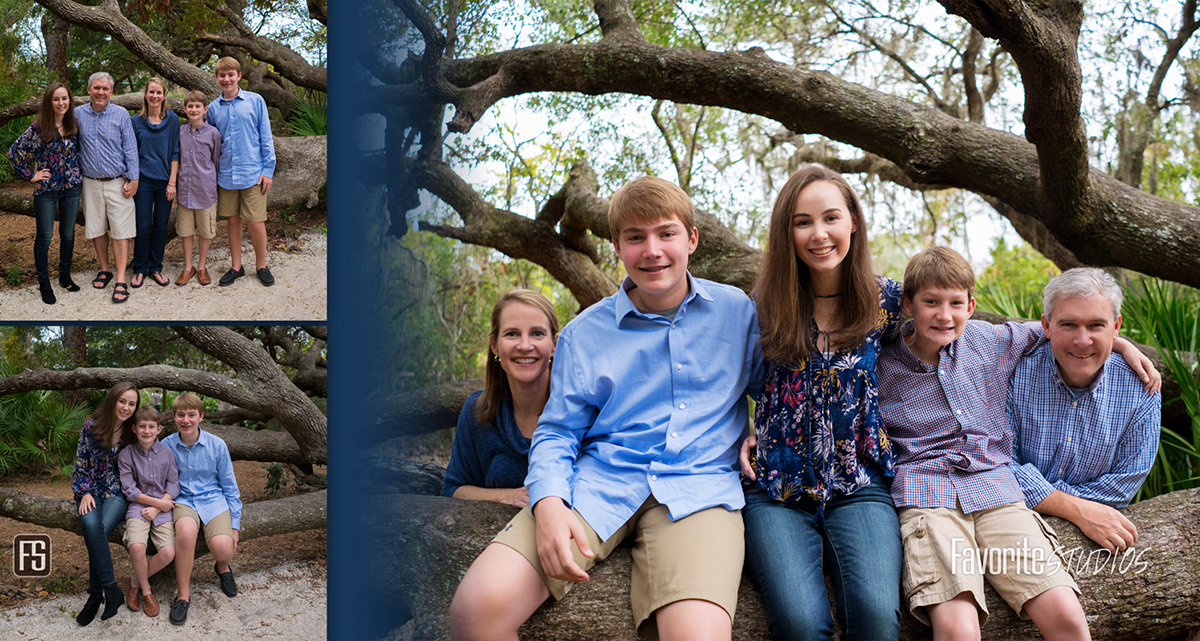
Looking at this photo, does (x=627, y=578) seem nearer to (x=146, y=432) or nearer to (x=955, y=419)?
(x=955, y=419)

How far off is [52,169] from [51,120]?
5.8 inches

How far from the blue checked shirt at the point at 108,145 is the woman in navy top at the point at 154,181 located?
0.02 m

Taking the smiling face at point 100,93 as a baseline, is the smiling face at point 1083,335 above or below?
below

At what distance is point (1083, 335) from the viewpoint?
229cm

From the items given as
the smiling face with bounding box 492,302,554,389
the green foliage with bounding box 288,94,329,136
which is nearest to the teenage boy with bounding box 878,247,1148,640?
the smiling face with bounding box 492,302,554,389

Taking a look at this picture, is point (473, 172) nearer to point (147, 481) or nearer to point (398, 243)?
point (398, 243)

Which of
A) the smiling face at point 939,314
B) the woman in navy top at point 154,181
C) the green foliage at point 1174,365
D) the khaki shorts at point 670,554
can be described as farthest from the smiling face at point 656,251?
the green foliage at point 1174,365

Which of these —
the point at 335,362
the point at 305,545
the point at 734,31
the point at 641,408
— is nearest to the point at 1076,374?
the point at 641,408

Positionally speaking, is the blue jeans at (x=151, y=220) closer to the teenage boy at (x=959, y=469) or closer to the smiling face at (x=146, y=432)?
the smiling face at (x=146, y=432)

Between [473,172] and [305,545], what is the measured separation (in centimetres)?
160

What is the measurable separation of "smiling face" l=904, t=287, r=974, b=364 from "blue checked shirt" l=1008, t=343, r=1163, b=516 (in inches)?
13.7

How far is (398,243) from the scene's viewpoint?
4.33 ft

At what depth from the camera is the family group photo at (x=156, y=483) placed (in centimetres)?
236

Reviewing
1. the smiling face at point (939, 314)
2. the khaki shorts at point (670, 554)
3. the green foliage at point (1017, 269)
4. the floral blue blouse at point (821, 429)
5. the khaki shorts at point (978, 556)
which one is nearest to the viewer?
the khaki shorts at point (670, 554)
